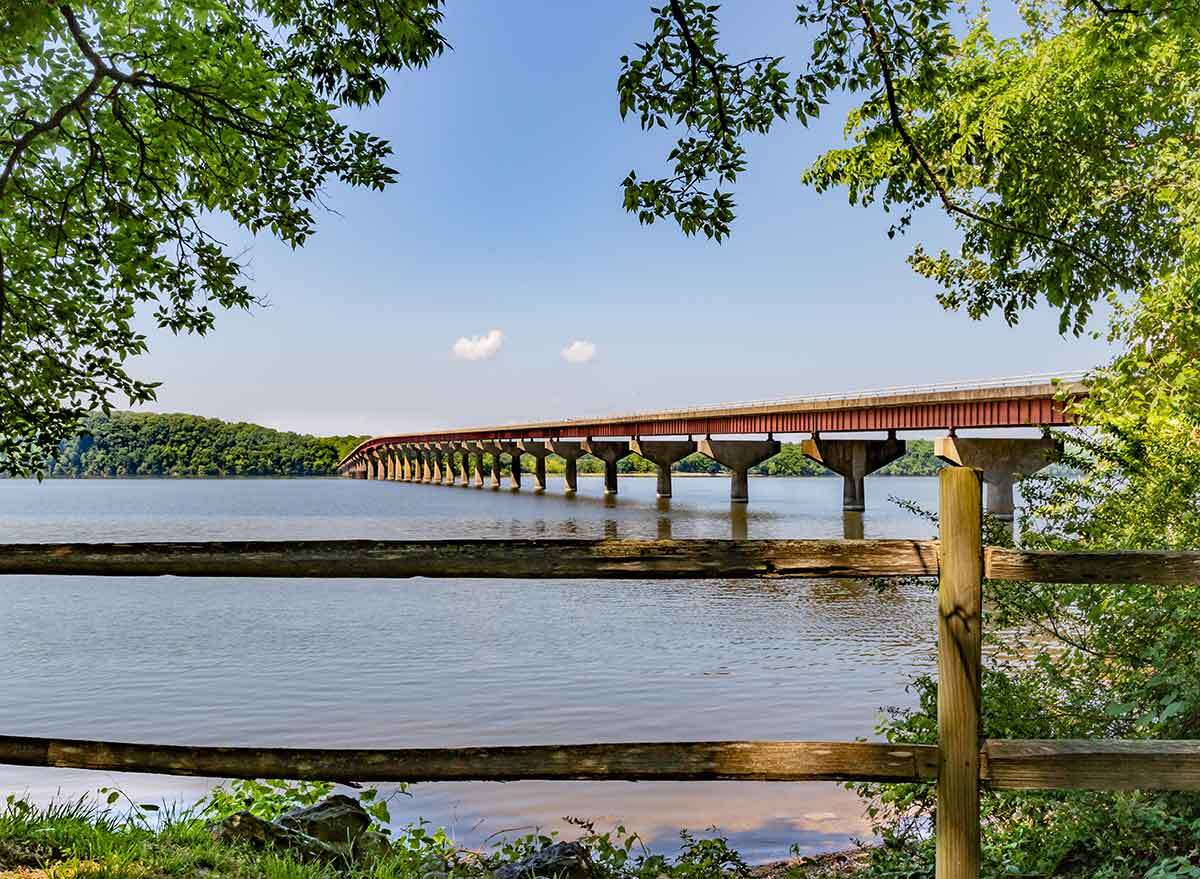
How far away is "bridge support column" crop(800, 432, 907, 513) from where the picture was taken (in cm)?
5884

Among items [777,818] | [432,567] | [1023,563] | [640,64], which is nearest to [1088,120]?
[640,64]

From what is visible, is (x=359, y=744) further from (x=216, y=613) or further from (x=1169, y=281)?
(x=216, y=613)

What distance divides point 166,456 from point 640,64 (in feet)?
671

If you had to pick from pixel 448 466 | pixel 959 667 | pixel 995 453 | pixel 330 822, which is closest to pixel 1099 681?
pixel 959 667

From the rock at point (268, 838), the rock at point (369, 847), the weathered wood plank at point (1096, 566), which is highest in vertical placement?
the weathered wood plank at point (1096, 566)

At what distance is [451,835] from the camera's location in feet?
22.9

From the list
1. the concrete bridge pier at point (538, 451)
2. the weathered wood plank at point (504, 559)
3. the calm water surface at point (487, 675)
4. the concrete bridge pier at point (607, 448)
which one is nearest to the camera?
the weathered wood plank at point (504, 559)

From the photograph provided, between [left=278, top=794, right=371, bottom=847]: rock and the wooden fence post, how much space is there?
10.2 ft

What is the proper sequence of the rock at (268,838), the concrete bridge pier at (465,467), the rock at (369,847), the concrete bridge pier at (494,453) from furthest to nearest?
the concrete bridge pier at (465,467)
the concrete bridge pier at (494,453)
the rock at (369,847)
the rock at (268,838)

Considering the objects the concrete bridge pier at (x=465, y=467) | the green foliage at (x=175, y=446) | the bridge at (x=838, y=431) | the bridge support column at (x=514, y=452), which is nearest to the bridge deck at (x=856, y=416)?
the bridge at (x=838, y=431)

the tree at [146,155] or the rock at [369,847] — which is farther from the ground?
the tree at [146,155]

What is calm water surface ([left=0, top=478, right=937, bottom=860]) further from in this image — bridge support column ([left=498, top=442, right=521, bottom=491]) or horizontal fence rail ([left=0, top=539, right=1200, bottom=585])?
bridge support column ([left=498, top=442, right=521, bottom=491])

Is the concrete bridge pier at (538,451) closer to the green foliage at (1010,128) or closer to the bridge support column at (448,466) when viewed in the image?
the bridge support column at (448,466)

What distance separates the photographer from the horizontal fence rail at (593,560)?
3.56m
